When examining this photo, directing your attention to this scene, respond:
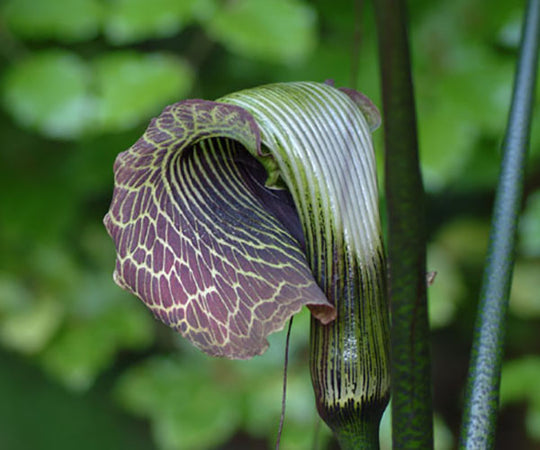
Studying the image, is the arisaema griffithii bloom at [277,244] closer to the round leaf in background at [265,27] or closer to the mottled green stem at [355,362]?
the mottled green stem at [355,362]

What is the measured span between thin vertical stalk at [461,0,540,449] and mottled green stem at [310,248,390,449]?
0.05m

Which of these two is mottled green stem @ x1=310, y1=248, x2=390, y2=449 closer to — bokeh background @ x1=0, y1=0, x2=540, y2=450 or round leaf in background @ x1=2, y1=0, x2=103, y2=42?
bokeh background @ x1=0, y1=0, x2=540, y2=450

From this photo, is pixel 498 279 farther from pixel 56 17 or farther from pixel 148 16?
pixel 56 17

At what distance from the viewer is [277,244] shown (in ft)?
1.14

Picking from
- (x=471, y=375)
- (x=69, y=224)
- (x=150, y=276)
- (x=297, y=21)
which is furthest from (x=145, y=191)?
(x=69, y=224)

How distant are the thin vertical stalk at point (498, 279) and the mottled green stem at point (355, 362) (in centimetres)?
5

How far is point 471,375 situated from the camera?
352 mm

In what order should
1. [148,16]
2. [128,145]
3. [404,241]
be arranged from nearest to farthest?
[404,241] → [148,16] → [128,145]

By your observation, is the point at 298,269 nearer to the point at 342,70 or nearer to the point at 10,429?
the point at 342,70

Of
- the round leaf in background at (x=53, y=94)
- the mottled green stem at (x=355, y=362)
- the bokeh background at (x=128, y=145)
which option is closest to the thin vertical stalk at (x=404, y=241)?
the mottled green stem at (x=355, y=362)

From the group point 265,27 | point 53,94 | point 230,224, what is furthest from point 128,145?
point 230,224

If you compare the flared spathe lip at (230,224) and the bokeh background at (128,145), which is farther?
the bokeh background at (128,145)

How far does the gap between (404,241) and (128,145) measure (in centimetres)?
86

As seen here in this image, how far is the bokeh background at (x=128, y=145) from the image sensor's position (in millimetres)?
910
